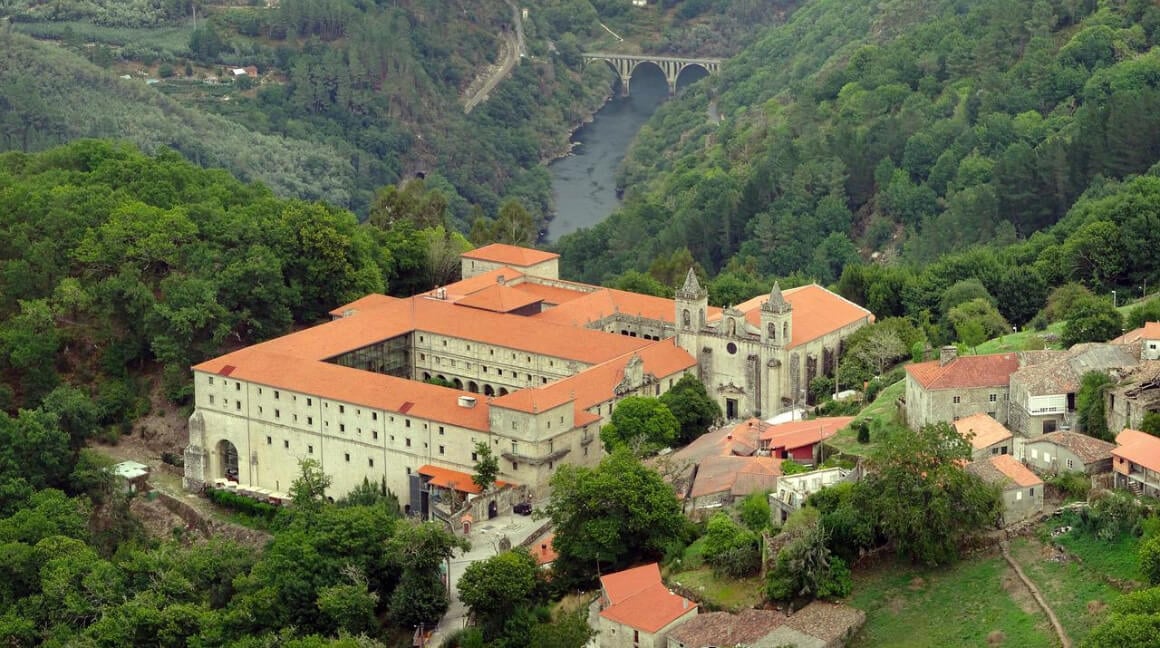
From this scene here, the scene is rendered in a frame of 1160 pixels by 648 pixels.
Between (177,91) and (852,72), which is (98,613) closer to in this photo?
(852,72)

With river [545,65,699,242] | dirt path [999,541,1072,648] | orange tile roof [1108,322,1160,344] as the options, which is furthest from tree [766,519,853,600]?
river [545,65,699,242]

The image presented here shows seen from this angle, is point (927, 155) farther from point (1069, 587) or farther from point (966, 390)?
point (1069, 587)

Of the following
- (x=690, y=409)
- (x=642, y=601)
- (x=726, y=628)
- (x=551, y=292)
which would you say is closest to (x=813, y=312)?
(x=690, y=409)

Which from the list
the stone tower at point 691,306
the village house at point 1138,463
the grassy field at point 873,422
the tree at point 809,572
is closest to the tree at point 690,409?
the stone tower at point 691,306

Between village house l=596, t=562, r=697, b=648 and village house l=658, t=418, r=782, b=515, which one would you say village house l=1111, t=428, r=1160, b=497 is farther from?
village house l=596, t=562, r=697, b=648

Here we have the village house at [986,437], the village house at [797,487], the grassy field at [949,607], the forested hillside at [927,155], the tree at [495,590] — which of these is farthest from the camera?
the forested hillside at [927,155]

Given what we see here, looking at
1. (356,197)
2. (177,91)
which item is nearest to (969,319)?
(356,197)

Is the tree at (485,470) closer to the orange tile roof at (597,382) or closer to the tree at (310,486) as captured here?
the orange tile roof at (597,382)
